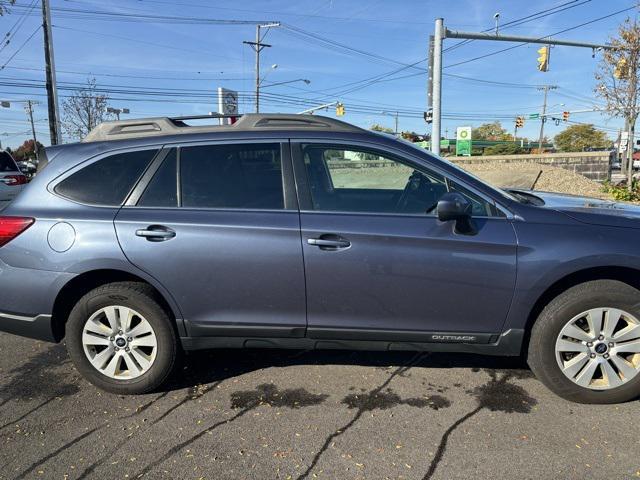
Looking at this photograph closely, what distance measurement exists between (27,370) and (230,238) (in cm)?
213

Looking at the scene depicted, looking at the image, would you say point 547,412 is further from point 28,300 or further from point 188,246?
point 28,300

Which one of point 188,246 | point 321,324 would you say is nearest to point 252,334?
point 321,324

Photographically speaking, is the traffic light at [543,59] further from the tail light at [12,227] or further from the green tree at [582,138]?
the green tree at [582,138]

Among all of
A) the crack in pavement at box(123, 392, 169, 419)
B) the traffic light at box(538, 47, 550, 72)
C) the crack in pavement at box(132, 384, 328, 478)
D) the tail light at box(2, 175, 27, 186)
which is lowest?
the crack in pavement at box(123, 392, 169, 419)

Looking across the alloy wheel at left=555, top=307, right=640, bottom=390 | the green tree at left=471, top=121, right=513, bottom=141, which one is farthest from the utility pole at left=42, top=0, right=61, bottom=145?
the green tree at left=471, top=121, right=513, bottom=141

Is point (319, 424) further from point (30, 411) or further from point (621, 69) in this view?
point (621, 69)

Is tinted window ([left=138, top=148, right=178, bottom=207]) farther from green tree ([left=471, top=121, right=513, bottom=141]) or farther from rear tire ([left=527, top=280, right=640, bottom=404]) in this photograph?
green tree ([left=471, top=121, right=513, bottom=141])

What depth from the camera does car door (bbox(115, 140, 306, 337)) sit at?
3.22 m

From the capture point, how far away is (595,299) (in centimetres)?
306

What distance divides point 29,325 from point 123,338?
2.15 ft

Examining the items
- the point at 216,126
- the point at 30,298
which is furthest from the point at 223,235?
the point at 30,298

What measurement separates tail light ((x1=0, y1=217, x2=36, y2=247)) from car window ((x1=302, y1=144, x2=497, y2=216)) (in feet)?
6.36

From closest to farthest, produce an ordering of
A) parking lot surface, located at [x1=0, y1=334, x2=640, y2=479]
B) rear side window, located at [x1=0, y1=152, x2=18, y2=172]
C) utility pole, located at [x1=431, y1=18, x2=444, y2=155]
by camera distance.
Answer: parking lot surface, located at [x1=0, y1=334, x2=640, y2=479] → rear side window, located at [x1=0, y1=152, x2=18, y2=172] → utility pole, located at [x1=431, y1=18, x2=444, y2=155]

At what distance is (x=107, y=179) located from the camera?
3467 mm
